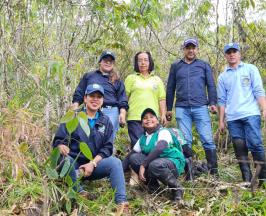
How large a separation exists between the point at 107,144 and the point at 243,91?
70.1 inches

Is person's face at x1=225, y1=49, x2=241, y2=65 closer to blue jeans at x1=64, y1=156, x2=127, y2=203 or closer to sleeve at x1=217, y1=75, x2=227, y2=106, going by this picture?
sleeve at x1=217, y1=75, x2=227, y2=106

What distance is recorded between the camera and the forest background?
11.8ft

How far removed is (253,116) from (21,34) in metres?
3.19

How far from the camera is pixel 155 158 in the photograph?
4.37m

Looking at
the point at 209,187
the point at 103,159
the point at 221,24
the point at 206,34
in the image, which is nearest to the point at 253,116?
the point at 209,187

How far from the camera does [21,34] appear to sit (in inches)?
214

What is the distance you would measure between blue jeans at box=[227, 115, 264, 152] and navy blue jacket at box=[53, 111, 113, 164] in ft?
5.12

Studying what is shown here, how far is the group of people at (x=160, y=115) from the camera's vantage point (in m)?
4.09

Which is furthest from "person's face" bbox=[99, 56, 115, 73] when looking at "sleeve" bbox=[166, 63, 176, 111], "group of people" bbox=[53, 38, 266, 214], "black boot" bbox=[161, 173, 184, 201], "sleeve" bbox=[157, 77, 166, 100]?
"black boot" bbox=[161, 173, 184, 201]

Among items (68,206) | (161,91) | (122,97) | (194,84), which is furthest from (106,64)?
(68,206)

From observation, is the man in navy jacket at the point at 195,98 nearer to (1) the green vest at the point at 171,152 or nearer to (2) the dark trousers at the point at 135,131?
(2) the dark trousers at the point at 135,131

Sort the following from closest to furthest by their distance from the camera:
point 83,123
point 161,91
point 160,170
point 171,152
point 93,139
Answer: point 83,123 < point 93,139 < point 160,170 < point 171,152 < point 161,91

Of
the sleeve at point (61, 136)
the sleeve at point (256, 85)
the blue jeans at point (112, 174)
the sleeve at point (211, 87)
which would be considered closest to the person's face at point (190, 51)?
the sleeve at point (211, 87)

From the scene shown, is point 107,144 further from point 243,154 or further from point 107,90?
point 243,154
